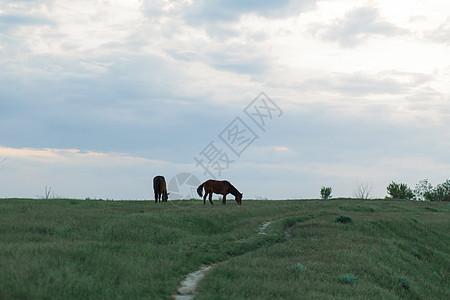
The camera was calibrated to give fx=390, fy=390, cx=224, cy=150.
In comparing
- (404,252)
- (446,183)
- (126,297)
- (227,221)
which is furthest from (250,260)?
(446,183)

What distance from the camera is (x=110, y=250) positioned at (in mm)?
15562

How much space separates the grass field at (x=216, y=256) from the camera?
11.7 m

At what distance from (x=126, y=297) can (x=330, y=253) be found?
39.4 ft

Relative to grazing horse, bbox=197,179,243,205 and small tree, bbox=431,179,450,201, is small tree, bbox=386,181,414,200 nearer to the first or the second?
small tree, bbox=431,179,450,201

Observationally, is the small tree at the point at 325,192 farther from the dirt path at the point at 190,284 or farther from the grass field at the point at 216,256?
Result: the dirt path at the point at 190,284

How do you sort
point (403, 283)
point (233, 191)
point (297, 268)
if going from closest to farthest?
point (297, 268) → point (403, 283) → point (233, 191)

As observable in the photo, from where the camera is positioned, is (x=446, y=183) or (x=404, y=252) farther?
(x=446, y=183)

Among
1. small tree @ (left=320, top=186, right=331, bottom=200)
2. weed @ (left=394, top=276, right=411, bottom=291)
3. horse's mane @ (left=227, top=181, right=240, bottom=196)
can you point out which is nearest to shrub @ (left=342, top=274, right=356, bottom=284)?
weed @ (left=394, top=276, right=411, bottom=291)

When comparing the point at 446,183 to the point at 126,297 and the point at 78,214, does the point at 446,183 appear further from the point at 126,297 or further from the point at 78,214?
the point at 126,297

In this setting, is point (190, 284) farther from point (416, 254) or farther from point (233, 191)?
point (233, 191)

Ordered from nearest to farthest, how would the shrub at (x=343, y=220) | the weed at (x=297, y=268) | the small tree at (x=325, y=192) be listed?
the weed at (x=297, y=268) < the shrub at (x=343, y=220) < the small tree at (x=325, y=192)

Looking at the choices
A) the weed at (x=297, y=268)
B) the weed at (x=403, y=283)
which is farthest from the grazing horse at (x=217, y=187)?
the weed at (x=297, y=268)

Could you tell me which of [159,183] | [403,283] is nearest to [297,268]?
[403,283]

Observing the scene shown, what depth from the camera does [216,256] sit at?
17578mm
